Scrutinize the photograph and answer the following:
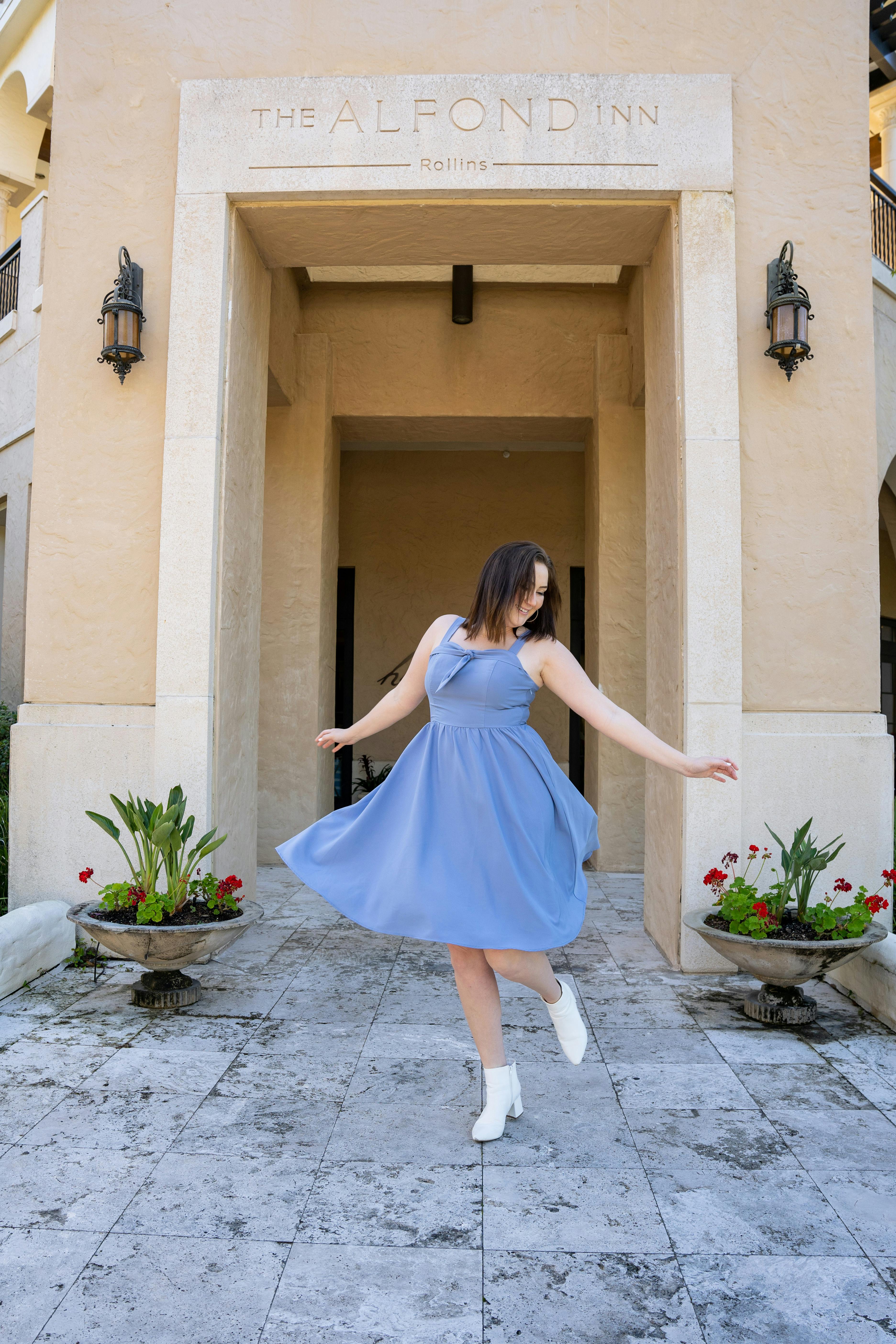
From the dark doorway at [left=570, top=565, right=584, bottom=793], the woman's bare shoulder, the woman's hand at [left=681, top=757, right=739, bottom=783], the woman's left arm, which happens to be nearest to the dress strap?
the woman's bare shoulder

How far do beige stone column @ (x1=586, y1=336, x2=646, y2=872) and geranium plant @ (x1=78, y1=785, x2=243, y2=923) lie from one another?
3.51 meters

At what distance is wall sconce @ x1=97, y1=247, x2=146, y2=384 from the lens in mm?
4219

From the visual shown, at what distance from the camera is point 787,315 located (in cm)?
407

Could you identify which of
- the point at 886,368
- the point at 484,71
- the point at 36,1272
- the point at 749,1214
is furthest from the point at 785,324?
the point at 36,1272

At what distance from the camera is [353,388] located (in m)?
7.00

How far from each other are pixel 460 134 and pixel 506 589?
277 cm

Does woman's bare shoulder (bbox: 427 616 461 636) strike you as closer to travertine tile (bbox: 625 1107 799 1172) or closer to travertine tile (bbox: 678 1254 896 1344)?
travertine tile (bbox: 625 1107 799 1172)

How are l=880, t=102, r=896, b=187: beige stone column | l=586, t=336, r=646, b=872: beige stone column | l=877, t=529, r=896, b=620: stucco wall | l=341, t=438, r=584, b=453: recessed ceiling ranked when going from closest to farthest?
1. l=586, t=336, r=646, b=872: beige stone column
2. l=341, t=438, r=584, b=453: recessed ceiling
3. l=877, t=529, r=896, b=620: stucco wall
4. l=880, t=102, r=896, b=187: beige stone column

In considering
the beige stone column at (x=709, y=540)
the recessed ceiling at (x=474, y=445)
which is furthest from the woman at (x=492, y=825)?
the recessed ceiling at (x=474, y=445)

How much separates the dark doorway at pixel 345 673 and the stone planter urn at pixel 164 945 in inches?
199

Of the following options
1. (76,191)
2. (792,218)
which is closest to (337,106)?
(76,191)

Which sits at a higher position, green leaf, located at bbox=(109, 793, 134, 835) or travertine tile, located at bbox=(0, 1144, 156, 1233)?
green leaf, located at bbox=(109, 793, 134, 835)

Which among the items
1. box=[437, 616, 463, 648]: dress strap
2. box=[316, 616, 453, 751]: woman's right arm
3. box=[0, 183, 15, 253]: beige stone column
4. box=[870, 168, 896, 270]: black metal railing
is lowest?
box=[316, 616, 453, 751]: woman's right arm

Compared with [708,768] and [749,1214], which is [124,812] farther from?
[749,1214]
